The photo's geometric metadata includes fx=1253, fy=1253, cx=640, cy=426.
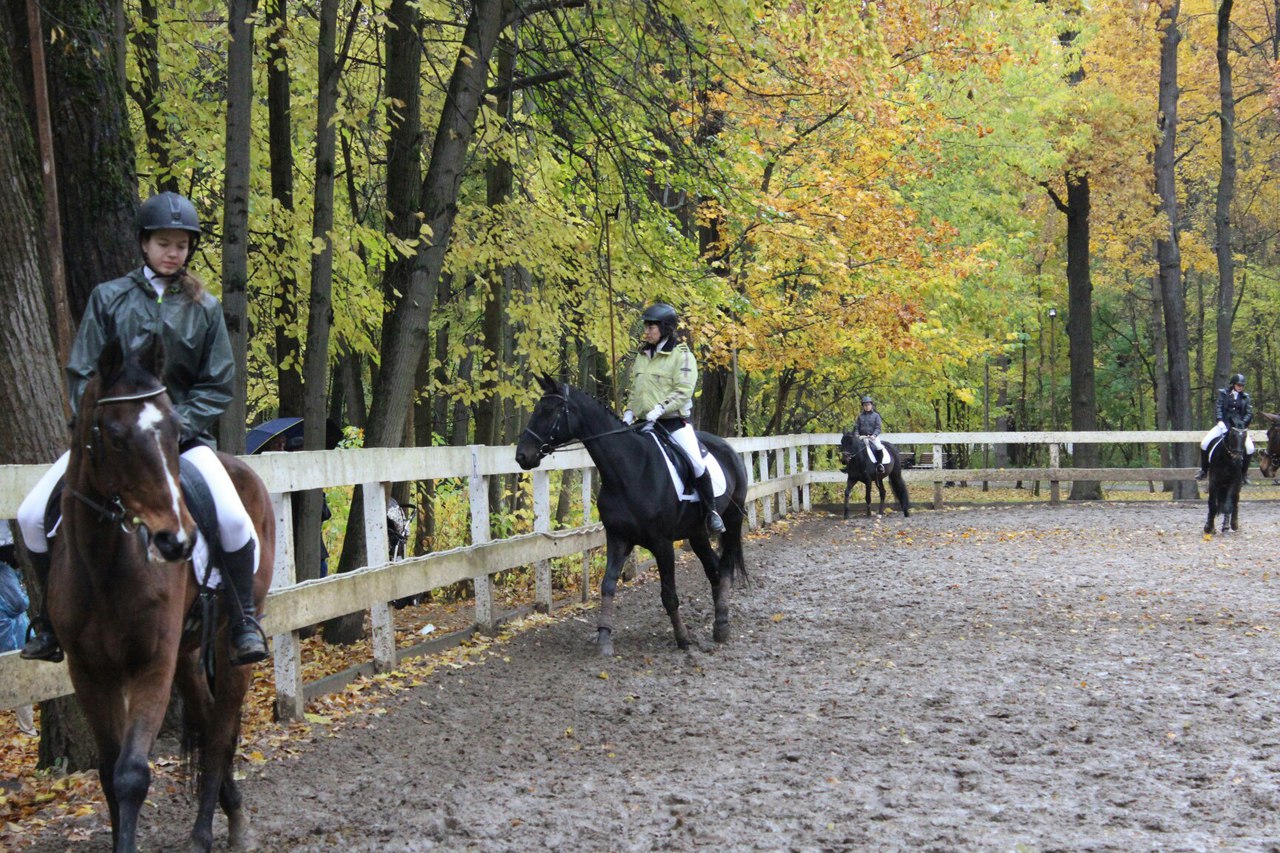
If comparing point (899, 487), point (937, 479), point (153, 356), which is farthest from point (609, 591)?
point (937, 479)

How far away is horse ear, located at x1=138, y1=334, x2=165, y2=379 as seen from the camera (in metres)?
4.14

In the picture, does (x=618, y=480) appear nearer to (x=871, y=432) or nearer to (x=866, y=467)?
(x=866, y=467)

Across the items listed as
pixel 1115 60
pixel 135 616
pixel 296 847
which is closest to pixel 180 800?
pixel 296 847

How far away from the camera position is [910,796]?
5.37 meters

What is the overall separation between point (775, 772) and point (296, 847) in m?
2.19

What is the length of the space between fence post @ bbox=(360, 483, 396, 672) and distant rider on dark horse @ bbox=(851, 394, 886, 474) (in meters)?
16.1

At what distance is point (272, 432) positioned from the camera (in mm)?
11922

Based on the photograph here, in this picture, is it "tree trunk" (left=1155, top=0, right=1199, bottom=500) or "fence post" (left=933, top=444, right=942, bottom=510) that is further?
"tree trunk" (left=1155, top=0, right=1199, bottom=500)

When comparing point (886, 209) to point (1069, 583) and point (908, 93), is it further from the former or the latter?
point (1069, 583)

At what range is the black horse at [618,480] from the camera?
963cm

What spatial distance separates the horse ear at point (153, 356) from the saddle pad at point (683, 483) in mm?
6196

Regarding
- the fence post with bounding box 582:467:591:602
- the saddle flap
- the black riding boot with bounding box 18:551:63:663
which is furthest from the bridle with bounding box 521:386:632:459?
the black riding boot with bounding box 18:551:63:663

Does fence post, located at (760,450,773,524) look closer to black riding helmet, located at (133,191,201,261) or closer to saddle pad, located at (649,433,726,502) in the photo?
saddle pad, located at (649,433,726,502)

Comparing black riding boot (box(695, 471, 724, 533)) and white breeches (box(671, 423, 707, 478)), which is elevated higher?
white breeches (box(671, 423, 707, 478))
